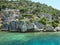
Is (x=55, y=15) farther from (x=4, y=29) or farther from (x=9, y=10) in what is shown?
(x=4, y=29)

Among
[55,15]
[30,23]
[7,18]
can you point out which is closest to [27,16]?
[7,18]

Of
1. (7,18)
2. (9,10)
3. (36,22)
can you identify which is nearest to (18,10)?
(9,10)

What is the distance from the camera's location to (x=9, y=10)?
55.6 metres

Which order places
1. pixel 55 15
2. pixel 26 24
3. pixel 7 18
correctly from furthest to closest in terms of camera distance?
pixel 55 15
pixel 7 18
pixel 26 24

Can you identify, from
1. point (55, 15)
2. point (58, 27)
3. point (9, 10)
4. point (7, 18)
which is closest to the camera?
point (58, 27)

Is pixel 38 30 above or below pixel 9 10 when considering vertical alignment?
below

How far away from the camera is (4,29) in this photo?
148 ft

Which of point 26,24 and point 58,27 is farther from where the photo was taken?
point 58,27

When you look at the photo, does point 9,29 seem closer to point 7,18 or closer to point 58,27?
point 7,18

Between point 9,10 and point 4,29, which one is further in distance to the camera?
point 9,10

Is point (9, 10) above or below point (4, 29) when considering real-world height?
above

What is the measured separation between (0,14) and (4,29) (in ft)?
35.1

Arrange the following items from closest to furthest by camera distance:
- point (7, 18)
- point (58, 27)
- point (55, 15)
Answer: point (58, 27) < point (7, 18) < point (55, 15)

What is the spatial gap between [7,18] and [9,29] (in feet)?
25.4
